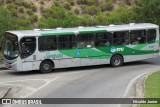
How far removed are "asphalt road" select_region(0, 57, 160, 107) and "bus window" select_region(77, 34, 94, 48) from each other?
1.55m

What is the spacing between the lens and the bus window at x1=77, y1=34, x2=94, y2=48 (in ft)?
86.3

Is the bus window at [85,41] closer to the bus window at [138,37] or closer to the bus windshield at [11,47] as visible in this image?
the bus window at [138,37]

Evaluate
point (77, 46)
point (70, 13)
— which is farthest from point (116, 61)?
point (70, 13)

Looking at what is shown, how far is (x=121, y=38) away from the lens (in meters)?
27.5

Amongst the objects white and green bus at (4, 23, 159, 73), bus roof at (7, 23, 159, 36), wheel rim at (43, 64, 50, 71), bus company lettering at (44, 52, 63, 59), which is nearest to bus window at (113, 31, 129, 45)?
white and green bus at (4, 23, 159, 73)

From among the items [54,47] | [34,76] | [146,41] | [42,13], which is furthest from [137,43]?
[42,13]

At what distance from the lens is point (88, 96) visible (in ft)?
58.6

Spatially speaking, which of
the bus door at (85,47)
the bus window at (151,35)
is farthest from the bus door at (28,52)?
the bus window at (151,35)

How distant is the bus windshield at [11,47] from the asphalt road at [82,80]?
3.69 feet

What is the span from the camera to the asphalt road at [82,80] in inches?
733

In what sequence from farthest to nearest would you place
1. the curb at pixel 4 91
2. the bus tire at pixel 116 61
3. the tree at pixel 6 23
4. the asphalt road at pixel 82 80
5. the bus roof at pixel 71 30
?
the tree at pixel 6 23
the bus tire at pixel 116 61
the bus roof at pixel 71 30
the asphalt road at pixel 82 80
the curb at pixel 4 91

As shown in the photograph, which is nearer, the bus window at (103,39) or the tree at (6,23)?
the bus window at (103,39)

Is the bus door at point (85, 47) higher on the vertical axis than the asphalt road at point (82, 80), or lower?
higher

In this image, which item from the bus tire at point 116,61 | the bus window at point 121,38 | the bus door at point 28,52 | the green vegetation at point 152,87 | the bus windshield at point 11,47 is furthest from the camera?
the bus window at point 121,38
